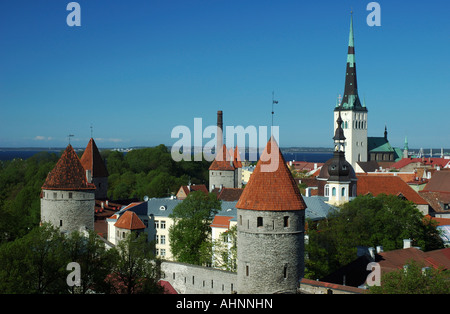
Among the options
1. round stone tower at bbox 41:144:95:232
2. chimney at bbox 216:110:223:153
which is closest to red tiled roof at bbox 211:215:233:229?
round stone tower at bbox 41:144:95:232

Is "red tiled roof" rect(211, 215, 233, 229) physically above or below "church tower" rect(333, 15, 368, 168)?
below

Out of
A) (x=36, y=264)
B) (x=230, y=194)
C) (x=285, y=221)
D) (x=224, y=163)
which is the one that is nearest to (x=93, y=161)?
(x=230, y=194)

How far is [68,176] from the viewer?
3738 centimetres

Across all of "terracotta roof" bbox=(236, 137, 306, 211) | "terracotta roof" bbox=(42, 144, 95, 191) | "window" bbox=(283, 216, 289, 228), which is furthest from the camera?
"terracotta roof" bbox=(42, 144, 95, 191)

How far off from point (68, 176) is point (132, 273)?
1429 cm

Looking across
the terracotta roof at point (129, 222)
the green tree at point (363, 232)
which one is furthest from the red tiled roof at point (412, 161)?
the terracotta roof at point (129, 222)

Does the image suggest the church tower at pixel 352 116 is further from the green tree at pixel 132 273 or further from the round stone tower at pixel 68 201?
the green tree at pixel 132 273

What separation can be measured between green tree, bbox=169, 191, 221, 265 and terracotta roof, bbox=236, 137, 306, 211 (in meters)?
10.8

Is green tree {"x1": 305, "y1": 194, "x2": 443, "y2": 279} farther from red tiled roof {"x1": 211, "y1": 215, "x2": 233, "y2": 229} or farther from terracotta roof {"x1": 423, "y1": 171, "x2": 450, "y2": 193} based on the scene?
terracotta roof {"x1": 423, "y1": 171, "x2": 450, "y2": 193}

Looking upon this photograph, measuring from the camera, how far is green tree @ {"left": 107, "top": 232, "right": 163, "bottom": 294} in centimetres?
2380

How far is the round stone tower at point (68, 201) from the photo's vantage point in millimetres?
36562

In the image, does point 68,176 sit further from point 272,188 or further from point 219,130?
point 219,130

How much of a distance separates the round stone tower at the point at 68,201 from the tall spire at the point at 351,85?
229 ft
